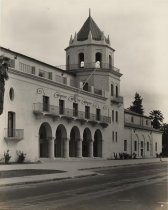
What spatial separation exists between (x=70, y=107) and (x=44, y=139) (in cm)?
543

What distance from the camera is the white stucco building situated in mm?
45469

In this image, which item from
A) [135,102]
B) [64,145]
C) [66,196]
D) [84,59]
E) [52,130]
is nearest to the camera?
[66,196]

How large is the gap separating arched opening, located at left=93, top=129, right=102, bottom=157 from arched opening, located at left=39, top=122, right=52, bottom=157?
13.4 metres

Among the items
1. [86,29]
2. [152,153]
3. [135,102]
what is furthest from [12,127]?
[135,102]

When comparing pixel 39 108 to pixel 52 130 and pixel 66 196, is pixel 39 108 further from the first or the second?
pixel 66 196

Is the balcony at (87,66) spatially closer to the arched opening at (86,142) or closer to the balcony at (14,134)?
the arched opening at (86,142)

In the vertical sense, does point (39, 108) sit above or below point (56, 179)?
above

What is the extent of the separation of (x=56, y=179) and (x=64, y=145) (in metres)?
31.1

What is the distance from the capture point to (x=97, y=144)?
217 feet

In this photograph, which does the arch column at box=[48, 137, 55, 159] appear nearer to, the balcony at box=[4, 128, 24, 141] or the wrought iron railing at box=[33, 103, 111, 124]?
the wrought iron railing at box=[33, 103, 111, 124]

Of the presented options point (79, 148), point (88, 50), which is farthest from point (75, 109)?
point (88, 50)

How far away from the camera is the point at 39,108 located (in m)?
48.4

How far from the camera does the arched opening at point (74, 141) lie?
5878 centimetres

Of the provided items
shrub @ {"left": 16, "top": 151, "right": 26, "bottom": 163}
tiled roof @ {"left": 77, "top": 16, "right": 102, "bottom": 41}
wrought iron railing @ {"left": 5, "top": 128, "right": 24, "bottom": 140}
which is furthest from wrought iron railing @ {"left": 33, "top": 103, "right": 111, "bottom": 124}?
tiled roof @ {"left": 77, "top": 16, "right": 102, "bottom": 41}
